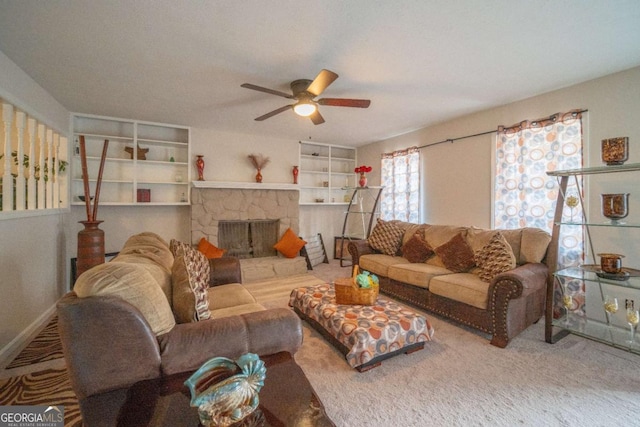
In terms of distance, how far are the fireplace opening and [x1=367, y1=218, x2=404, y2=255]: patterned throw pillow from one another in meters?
1.96

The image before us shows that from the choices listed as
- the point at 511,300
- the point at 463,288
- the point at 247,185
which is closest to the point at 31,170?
the point at 247,185

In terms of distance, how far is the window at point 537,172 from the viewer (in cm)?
293

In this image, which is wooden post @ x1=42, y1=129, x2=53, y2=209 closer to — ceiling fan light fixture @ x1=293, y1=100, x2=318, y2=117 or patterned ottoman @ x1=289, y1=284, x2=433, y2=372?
ceiling fan light fixture @ x1=293, y1=100, x2=318, y2=117

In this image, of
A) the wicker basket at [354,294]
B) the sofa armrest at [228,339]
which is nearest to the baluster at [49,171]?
the sofa armrest at [228,339]

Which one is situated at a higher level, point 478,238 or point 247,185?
point 247,185

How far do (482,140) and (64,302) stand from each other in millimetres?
4481

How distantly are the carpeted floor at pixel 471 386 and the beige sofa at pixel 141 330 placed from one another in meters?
0.69

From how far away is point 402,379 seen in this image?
1.97 meters

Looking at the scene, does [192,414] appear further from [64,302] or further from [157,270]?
[157,270]

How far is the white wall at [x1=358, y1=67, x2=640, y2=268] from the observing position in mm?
2592

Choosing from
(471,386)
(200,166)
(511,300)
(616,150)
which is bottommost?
(471,386)

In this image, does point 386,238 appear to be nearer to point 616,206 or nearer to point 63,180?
point 616,206

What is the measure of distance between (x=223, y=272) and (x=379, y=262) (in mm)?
2075

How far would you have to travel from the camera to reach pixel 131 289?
1.28 metres
